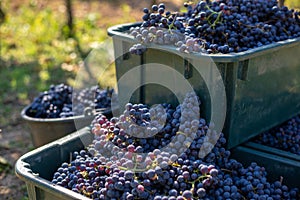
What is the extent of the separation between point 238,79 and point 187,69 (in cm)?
22

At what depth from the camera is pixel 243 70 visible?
1927 mm

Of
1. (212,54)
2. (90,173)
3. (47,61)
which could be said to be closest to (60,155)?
(90,173)

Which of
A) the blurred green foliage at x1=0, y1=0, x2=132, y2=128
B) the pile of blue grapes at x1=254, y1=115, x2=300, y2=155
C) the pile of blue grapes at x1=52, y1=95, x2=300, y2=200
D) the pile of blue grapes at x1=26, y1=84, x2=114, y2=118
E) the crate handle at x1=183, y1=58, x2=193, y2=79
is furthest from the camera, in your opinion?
the blurred green foliage at x1=0, y1=0, x2=132, y2=128

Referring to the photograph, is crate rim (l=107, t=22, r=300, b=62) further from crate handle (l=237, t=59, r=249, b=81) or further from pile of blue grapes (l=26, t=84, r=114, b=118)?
pile of blue grapes (l=26, t=84, r=114, b=118)

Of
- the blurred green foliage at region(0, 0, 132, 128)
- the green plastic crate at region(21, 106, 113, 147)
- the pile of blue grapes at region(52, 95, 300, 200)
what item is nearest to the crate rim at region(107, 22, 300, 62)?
the pile of blue grapes at region(52, 95, 300, 200)

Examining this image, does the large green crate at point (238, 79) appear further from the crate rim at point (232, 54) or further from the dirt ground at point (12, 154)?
the dirt ground at point (12, 154)

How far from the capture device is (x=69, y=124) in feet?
9.04

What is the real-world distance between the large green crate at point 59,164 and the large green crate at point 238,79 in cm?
13

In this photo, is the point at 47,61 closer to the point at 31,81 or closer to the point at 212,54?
the point at 31,81

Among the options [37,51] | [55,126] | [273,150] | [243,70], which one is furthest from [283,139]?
[37,51]

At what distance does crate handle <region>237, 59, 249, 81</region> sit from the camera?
6.26 feet

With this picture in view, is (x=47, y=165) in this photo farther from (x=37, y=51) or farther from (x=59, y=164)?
(x=37, y=51)

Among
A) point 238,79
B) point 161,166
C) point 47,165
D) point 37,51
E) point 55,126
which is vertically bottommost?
point 37,51

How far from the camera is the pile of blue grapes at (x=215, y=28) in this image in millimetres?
1997
